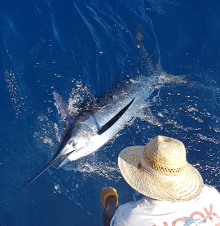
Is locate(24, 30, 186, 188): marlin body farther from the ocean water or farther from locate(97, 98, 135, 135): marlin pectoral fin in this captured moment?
the ocean water

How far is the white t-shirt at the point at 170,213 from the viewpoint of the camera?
226cm

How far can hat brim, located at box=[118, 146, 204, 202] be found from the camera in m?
2.34

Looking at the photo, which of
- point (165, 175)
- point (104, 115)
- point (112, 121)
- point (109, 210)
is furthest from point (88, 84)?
point (165, 175)

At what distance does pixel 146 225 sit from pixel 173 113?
3.26 meters

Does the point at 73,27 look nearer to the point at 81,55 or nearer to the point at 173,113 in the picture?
the point at 81,55

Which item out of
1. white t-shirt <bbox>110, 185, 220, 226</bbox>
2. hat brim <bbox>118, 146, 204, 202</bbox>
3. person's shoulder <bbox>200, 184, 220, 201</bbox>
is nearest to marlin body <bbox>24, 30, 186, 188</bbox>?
hat brim <bbox>118, 146, 204, 202</bbox>

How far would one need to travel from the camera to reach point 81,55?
5883mm

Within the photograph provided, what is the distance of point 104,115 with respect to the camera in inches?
200

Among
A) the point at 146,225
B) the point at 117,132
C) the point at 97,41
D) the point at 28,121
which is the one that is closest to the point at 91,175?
the point at 117,132

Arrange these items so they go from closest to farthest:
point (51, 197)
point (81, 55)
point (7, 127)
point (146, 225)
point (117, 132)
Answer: point (146, 225)
point (51, 197)
point (7, 127)
point (117, 132)
point (81, 55)

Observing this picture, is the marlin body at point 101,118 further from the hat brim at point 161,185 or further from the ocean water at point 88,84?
the hat brim at point 161,185

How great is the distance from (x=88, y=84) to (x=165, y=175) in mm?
3445

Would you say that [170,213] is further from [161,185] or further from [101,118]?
[101,118]

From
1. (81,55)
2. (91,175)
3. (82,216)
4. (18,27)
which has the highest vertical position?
(18,27)
